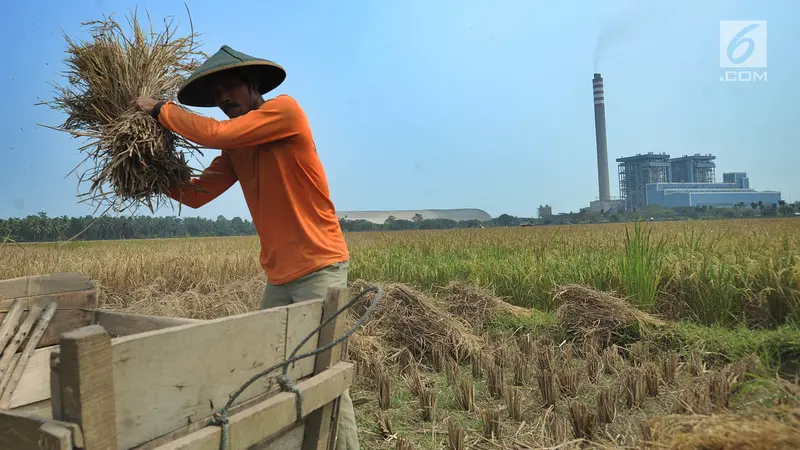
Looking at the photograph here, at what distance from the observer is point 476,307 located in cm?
558

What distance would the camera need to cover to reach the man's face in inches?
100

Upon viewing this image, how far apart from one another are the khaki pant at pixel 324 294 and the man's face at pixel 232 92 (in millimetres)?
839

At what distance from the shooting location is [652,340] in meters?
4.76

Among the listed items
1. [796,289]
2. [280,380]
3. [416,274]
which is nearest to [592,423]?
[280,380]

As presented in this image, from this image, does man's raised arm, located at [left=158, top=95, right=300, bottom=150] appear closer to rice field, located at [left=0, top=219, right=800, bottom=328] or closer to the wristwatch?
the wristwatch

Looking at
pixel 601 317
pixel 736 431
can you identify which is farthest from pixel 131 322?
pixel 601 317

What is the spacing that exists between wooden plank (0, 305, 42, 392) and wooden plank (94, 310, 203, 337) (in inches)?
11.2

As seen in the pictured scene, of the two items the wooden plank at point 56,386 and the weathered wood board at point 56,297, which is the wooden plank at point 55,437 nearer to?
the wooden plank at point 56,386

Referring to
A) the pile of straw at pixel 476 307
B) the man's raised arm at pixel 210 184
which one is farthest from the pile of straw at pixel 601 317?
the man's raised arm at pixel 210 184

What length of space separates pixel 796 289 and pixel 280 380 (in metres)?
5.31

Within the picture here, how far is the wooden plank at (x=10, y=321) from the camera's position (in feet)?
7.48

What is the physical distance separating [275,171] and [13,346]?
1.29 m

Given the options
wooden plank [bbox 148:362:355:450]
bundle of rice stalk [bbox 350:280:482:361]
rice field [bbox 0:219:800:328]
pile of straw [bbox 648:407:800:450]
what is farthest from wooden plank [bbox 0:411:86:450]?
rice field [bbox 0:219:800:328]

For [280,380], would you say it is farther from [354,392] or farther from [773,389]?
[354,392]
